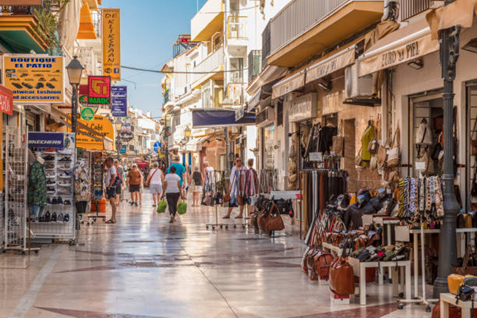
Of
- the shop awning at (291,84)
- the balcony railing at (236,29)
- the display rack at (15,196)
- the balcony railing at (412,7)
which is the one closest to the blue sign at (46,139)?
the display rack at (15,196)

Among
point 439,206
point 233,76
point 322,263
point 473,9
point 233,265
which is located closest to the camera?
point 473,9

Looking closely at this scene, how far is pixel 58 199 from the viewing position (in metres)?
15.3

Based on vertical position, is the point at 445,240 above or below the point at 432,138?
below

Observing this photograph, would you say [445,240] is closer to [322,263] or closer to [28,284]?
[322,263]

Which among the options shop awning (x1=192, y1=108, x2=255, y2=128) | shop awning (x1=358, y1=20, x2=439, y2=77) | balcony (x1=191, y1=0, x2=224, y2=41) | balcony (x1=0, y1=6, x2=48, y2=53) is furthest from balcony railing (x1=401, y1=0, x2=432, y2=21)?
balcony (x1=191, y1=0, x2=224, y2=41)

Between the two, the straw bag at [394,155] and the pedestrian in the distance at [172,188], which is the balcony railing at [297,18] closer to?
the straw bag at [394,155]

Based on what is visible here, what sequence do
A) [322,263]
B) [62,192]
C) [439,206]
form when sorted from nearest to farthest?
[439,206] → [322,263] → [62,192]

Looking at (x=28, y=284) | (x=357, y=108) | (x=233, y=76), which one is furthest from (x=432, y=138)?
(x=233, y=76)

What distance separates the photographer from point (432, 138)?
12406 millimetres

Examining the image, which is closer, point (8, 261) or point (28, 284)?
point (28, 284)

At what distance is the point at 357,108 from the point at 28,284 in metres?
8.13

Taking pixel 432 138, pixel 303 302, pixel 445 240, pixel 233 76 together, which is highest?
pixel 233 76

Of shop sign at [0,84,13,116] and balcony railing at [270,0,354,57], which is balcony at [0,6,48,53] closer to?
shop sign at [0,84,13,116]

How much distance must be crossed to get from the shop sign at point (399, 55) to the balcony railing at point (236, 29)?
2987 cm
